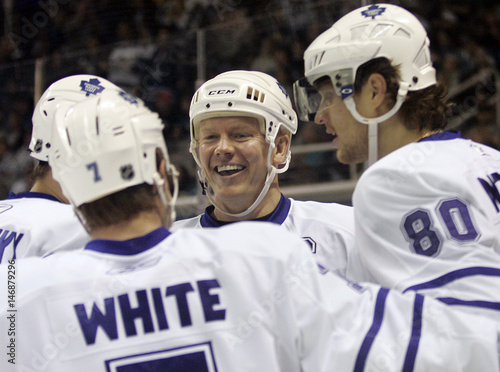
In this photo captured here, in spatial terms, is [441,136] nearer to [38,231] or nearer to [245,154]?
[245,154]

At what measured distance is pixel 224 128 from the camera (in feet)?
8.59

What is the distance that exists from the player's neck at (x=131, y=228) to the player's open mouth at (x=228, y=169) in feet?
3.93

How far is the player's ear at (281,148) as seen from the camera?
2744 mm

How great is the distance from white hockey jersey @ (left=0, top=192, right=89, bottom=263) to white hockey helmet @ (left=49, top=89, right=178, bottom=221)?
2.09 ft

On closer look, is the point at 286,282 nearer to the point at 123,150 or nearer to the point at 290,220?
the point at 123,150

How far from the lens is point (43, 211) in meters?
2.20

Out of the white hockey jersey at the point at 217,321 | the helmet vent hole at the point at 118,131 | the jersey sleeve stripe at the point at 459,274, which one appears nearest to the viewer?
the white hockey jersey at the point at 217,321

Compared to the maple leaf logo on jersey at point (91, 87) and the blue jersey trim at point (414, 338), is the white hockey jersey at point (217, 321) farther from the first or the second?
the maple leaf logo on jersey at point (91, 87)

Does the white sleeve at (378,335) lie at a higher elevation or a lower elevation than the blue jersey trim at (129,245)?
lower

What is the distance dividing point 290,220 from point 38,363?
1411 millimetres

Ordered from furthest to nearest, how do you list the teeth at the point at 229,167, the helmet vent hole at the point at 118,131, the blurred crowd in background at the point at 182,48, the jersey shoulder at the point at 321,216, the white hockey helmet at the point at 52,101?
1. the blurred crowd in background at the point at 182,48
2. the teeth at the point at 229,167
3. the jersey shoulder at the point at 321,216
4. the white hockey helmet at the point at 52,101
5. the helmet vent hole at the point at 118,131

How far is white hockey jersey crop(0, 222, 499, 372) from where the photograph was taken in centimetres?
133

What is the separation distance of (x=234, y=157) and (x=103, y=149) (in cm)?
122

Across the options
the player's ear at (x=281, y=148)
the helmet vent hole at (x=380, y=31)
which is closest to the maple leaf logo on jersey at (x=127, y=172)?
the helmet vent hole at (x=380, y=31)
